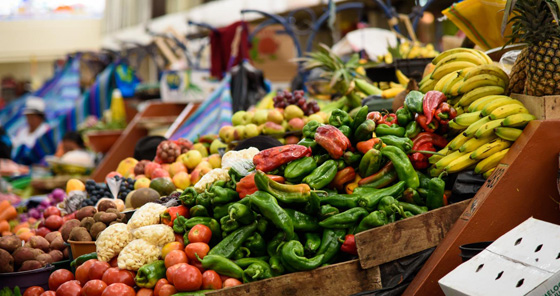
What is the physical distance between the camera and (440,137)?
9.14ft

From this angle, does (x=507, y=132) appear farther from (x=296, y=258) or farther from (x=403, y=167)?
(x=296, y=258)

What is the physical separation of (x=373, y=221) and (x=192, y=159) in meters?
1.72

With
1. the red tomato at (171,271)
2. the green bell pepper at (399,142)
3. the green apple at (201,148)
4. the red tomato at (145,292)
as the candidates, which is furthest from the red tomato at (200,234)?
the green apple at (201,148)

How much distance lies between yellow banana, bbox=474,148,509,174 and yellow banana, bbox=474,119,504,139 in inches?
4.5

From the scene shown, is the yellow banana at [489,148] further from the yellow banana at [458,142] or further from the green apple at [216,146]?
the green apple at [216,146]

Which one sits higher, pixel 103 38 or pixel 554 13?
pixel 554 13

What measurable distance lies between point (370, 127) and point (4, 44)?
24.1m

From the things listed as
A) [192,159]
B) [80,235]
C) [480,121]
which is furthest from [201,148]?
[480,121]

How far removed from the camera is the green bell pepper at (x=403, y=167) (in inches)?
99.7

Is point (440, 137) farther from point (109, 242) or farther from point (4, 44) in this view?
point (4, 44)

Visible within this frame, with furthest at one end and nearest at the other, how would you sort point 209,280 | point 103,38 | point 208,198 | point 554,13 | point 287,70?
1. point 103,38
2. point 287,70
3. point 208,198
4. point 554,13
5. point 209,280

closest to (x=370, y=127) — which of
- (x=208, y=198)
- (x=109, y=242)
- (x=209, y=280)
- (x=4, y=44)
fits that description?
(x=208, y=198)

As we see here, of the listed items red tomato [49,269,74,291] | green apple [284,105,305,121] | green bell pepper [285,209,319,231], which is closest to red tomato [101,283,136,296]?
red tomato [49,269,74,291]

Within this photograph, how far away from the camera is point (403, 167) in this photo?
8.29ft
